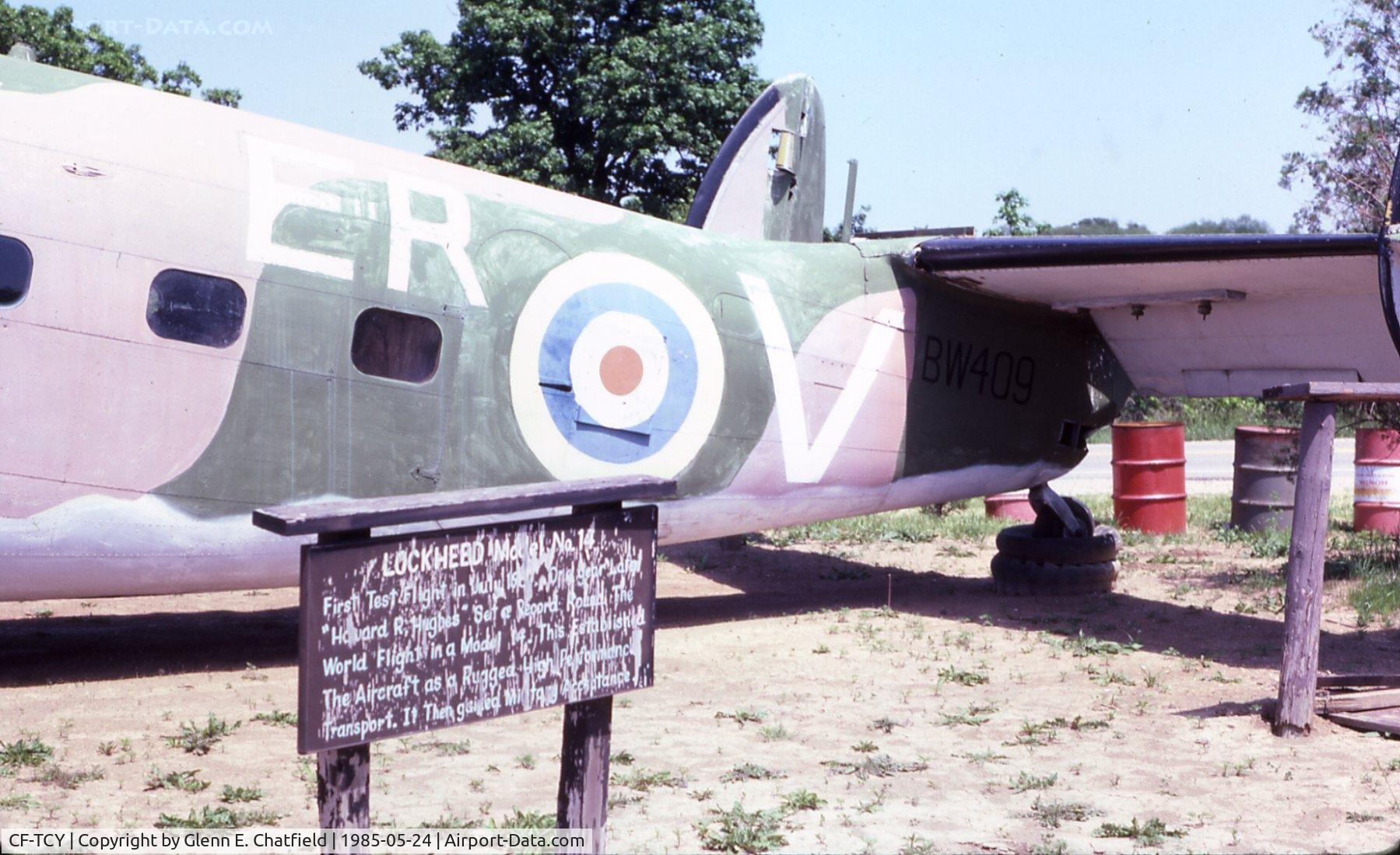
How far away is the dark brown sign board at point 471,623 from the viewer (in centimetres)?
370

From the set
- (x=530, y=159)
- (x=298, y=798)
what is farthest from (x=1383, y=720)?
(x=530, y=159)

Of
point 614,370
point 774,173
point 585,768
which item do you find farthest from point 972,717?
point 774,173

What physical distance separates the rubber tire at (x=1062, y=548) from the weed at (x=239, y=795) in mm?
8014

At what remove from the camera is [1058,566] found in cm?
1196

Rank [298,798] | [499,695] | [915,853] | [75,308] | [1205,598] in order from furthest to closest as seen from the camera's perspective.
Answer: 1. [1205,598]
2. [75,308]
3. [298,798]
4. [915,853]
5. [499,695]

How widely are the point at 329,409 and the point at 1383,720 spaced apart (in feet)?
21.0

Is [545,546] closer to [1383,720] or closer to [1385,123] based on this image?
[1383,720]

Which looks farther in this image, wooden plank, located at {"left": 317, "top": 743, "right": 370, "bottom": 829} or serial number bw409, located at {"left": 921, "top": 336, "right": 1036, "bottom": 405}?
serial number bw409, located at {"left": 921, "top": 336, "right": 1036, "bottom": 405}

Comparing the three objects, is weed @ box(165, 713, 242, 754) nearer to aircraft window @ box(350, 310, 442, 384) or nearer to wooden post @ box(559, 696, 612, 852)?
aircraft window @ box(350, 310, 442, 384)

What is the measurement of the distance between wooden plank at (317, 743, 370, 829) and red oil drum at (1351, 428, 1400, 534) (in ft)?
48.4

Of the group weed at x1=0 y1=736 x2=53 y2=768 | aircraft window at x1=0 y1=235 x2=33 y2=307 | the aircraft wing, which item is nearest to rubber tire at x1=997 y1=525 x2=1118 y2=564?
the aircraft wing

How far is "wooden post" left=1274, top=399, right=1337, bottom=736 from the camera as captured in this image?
23.6 feet

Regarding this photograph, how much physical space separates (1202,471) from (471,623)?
2549cm

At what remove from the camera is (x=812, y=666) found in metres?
8.97
